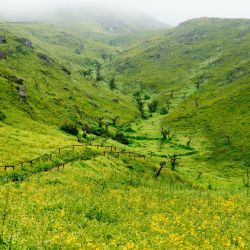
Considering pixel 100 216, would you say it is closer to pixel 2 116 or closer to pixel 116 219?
pixel 116 219

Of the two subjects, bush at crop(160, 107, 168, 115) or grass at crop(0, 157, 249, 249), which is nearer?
grass at crop(0, 157, 249, 249)

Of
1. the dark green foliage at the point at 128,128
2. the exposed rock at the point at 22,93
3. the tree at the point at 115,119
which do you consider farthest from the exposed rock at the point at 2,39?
the dark green foliage at the point at 128,128

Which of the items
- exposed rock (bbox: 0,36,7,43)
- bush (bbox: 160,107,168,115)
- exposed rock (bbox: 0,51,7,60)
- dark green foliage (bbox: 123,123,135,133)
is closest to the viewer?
dark green foliage (bbox: 123,123,135,133)

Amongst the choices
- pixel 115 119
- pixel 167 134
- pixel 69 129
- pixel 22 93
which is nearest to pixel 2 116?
pixel 69 129

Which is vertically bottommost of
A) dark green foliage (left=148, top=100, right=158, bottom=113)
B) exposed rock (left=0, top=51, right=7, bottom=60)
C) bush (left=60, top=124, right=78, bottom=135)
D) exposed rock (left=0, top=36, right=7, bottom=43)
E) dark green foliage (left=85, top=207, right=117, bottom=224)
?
dark green foliage (left=148, top=100, right=158, bottom=113)

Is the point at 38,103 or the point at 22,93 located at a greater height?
the point at 22,93

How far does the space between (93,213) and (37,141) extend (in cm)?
4861

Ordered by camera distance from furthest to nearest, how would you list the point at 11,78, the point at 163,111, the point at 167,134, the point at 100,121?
the point at 163,111
the point at 100,121
the point at 167,134
the point at 11,78

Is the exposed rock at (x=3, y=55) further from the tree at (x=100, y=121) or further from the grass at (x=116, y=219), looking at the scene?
the grass at (x=116, y=219)

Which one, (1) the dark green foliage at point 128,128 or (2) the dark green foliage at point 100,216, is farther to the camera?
(1) the dark green foliage at point 128,128

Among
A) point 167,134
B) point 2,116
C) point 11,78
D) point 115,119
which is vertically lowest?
point 167,134

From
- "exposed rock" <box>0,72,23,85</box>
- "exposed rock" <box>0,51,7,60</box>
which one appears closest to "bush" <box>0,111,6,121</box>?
"exposed rock" <box>0,72,23,85</box>

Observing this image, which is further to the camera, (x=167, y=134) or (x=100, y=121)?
(x=100, y=121)

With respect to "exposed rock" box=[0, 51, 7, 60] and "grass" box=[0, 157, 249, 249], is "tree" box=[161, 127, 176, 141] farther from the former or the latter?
"grass" box=[0, 157, 249, 249]
